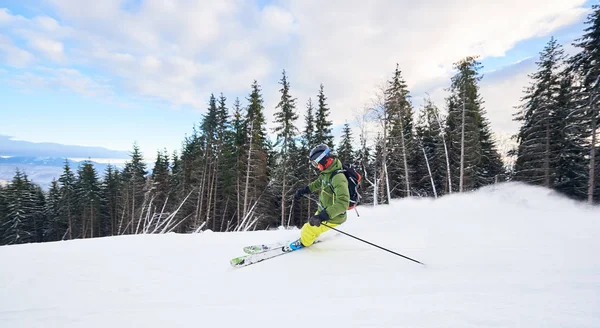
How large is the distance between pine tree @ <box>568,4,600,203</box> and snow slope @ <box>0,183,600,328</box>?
16208mm

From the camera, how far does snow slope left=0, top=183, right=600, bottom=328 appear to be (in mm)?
2314

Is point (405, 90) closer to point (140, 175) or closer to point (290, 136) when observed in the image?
point (290, 136)

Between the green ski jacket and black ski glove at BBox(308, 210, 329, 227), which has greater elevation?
the green ski jacket

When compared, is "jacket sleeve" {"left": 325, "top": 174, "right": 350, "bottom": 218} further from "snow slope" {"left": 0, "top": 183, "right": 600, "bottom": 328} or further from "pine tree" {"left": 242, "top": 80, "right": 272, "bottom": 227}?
"pine tree" {"left": 242, "top": 80, "right": 272, "bottom": 227}

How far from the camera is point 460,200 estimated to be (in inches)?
301

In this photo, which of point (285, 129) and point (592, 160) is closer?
point (592, 160)

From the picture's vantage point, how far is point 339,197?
4.19 metres

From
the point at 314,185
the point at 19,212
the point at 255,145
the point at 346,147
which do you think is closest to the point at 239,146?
the point at 255,145

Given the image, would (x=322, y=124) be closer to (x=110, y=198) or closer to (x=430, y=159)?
(x=430, y=159)

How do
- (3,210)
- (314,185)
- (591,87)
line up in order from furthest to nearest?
1. (3,210)
2. (591,87)
3. (314,185)

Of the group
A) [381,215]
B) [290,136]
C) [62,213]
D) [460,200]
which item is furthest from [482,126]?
[62,213]

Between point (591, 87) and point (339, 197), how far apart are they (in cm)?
2197

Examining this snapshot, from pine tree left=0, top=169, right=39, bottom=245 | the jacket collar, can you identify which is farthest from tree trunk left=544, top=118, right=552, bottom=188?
pine tree left=0, top=169, right=39, bottom=245

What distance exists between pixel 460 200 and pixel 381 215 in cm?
255
